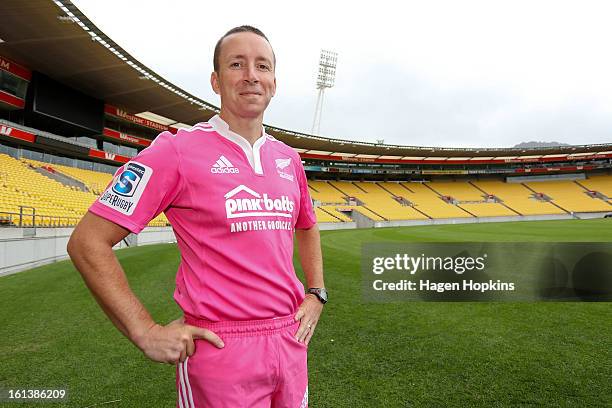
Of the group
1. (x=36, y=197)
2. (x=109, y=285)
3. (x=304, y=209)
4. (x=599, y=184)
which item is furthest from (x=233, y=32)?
(x=599, y=184)

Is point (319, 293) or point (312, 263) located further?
point (312, 263)

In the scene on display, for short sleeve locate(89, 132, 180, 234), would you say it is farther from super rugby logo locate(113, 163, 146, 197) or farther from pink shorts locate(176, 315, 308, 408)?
pink shorts locate(176, 315, 308, 408)

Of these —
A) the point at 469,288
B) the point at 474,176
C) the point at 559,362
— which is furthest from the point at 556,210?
the point at 559,362

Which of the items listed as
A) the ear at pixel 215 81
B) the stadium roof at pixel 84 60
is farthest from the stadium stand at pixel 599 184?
the ear at pixel 215 81

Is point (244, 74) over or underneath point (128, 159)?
underneath

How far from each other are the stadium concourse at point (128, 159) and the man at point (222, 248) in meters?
10.5

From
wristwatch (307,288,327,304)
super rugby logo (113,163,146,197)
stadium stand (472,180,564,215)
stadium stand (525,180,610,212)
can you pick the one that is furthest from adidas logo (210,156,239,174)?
stadium stand (525,180,610,212)

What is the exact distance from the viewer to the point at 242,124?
152cm

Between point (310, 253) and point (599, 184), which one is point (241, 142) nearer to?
point (310, 253)

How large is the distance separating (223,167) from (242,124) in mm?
240

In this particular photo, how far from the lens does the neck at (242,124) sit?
1.51m

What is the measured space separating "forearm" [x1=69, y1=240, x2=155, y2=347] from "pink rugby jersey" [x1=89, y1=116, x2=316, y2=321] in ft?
0.40

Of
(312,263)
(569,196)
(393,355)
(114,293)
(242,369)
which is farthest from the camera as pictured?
(569,196)

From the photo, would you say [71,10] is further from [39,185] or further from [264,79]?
[264,79]
